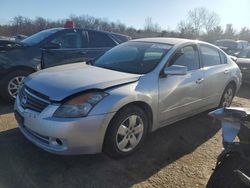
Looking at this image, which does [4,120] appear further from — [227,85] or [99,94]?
[227,85]

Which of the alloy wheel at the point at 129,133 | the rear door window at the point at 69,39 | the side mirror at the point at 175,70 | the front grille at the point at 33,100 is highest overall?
the rear door window at the point at 69,39

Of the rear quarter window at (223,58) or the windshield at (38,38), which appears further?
the windshield at (38,38)

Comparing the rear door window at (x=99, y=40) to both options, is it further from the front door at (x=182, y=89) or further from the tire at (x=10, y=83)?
the front door at (x=182, y=89)

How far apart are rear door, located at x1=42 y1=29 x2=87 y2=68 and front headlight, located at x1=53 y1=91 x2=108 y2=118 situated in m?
3.14

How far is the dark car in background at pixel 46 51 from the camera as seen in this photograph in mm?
5582

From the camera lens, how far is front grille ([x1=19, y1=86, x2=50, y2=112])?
3265mm

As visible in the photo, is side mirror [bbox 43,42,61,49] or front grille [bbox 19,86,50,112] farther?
side mirror [bbox 43,42,61,49]

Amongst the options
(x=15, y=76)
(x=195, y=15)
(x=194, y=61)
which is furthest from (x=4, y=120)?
(x=195, y=15)

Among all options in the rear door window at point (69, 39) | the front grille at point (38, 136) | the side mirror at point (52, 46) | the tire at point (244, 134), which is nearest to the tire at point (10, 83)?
the side mirror at point (52, 46)

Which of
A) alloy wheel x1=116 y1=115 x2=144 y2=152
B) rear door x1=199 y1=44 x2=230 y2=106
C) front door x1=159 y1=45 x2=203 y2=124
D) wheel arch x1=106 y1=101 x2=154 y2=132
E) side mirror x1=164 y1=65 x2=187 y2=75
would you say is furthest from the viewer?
rear door x1=199 y1=44 x2=230 y2=106

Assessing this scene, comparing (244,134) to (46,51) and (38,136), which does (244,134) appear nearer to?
(38,136)

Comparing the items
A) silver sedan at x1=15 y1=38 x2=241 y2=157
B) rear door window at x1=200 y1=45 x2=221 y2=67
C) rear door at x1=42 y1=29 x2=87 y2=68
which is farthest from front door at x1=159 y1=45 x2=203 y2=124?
rear door at x1=42 y1=29 x2=87 y2=68

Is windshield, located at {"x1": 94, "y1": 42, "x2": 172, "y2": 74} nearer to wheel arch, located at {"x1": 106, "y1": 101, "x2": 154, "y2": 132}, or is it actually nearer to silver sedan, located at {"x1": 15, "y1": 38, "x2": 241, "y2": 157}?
silver sedan, located at {"x1": 15, "y1": 38, "x2": 241, "y2": 157}

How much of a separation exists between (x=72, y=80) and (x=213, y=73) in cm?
271
